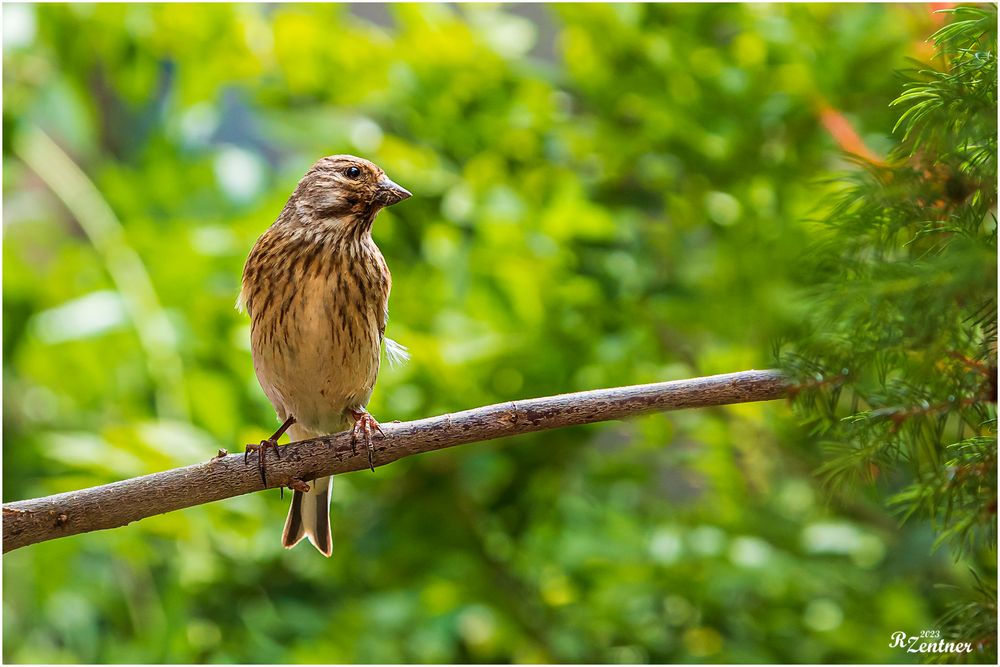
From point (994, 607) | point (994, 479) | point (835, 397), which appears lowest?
point (994, 607)

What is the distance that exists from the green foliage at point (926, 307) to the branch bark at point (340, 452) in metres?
0.09

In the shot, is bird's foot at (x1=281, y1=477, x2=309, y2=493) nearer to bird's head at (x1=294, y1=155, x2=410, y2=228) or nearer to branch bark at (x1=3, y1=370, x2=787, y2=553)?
branch bark at (x1=3, y1=370, x2=787, y2=553)

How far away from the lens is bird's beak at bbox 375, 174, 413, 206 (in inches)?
51.6

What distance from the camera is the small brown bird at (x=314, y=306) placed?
1527 mm

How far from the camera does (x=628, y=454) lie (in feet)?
8.51

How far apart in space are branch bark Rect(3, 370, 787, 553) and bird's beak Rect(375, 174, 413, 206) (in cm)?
31

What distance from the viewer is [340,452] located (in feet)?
3.97

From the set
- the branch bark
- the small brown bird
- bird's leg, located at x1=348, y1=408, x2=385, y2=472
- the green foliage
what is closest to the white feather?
the small brown bird

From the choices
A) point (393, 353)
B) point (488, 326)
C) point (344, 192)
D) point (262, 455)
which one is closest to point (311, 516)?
point (393, 353)

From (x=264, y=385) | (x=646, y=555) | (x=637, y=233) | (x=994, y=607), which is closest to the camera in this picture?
(x=994, y=607)

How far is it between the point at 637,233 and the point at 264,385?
1.32 m

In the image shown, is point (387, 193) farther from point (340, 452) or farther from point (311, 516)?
point (311, 516)

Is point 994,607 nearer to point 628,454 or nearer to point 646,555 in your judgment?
point 646,555

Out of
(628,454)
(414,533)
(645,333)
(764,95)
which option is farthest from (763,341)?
(414,533)
